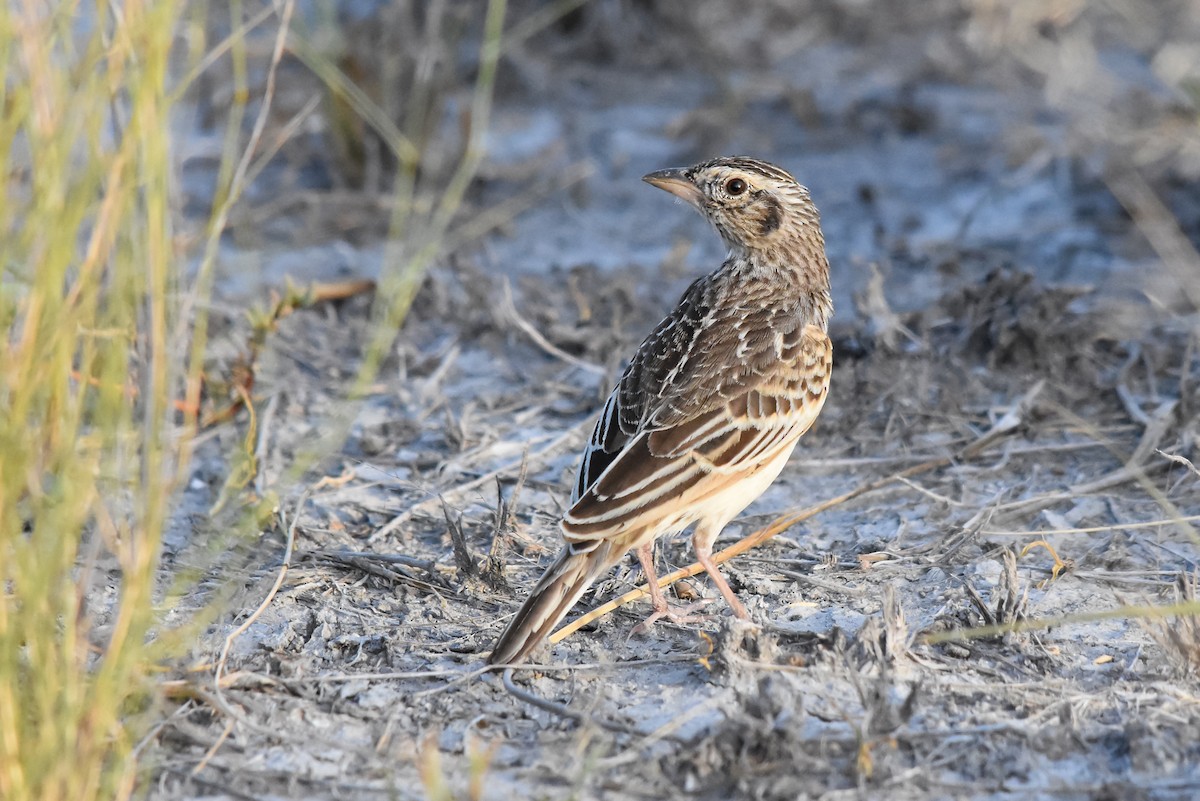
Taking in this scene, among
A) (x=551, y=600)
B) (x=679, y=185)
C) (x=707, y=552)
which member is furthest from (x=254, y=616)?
(x=679, y=185)

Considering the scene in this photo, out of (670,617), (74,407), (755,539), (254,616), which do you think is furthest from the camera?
(755,539)

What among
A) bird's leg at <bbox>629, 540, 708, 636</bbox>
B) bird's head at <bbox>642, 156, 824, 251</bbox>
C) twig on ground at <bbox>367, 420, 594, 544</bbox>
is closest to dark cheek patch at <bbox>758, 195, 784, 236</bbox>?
bird's head at <bbox>642, 156, 824, 251</bbox>

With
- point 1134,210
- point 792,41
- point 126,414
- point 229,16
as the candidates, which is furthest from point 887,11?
point 126,414

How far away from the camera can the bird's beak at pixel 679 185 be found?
5.79 metres

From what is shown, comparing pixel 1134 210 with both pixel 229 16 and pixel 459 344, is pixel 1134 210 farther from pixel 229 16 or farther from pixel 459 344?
pixel 229 16

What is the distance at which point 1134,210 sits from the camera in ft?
26.8

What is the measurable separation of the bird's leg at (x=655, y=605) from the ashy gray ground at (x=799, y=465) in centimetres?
9

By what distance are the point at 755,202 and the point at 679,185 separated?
12.5 inches

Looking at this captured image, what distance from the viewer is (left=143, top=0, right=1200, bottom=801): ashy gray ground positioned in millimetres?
4086

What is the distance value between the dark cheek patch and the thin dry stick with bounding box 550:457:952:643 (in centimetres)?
109

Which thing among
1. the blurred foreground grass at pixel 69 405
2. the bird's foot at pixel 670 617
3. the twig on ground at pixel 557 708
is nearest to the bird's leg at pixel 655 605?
the bird's foot at pixel 670 617

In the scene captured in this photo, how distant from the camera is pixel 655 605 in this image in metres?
5.00

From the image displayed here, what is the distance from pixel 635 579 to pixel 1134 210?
14.3 feet

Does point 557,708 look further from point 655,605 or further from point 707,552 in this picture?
point 707,552
